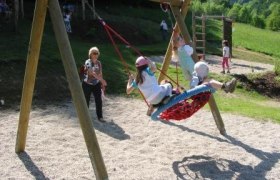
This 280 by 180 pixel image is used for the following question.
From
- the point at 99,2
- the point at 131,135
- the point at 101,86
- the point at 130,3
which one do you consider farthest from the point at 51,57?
the point at 130,3

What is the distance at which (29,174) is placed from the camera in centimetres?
583

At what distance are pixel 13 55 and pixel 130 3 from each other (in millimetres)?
22010

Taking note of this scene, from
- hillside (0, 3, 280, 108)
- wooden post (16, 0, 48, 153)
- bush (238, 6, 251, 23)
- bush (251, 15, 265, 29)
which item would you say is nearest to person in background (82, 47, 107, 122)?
wooden post (16, 0, 48, 153)

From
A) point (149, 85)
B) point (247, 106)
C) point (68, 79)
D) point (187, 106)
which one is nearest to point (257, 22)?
point (247, 106)

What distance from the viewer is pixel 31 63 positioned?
6.15 m

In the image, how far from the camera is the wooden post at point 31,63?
19.0ft

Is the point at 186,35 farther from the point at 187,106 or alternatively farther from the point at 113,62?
the point at 113,62

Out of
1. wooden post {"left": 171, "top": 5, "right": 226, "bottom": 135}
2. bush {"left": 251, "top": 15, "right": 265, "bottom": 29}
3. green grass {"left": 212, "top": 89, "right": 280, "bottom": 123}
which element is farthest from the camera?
bush {"left": 251, "top": 15, "right": 265, "bottom": 29}

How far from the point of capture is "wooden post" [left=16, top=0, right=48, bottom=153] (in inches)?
229

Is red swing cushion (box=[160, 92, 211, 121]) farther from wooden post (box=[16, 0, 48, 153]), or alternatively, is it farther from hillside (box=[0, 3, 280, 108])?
hillside (box=[0, 3, 280, 108])

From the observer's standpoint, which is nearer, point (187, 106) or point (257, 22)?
point (187, 106)

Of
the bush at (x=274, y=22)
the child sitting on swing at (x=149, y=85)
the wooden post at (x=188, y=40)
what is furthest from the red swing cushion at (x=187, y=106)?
the bush at (x=274, y=22)

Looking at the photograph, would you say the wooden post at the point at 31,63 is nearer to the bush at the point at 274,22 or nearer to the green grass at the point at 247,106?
the green grass at the point at 247,106

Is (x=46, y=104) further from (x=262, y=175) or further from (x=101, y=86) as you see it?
(x=262, y=175)
